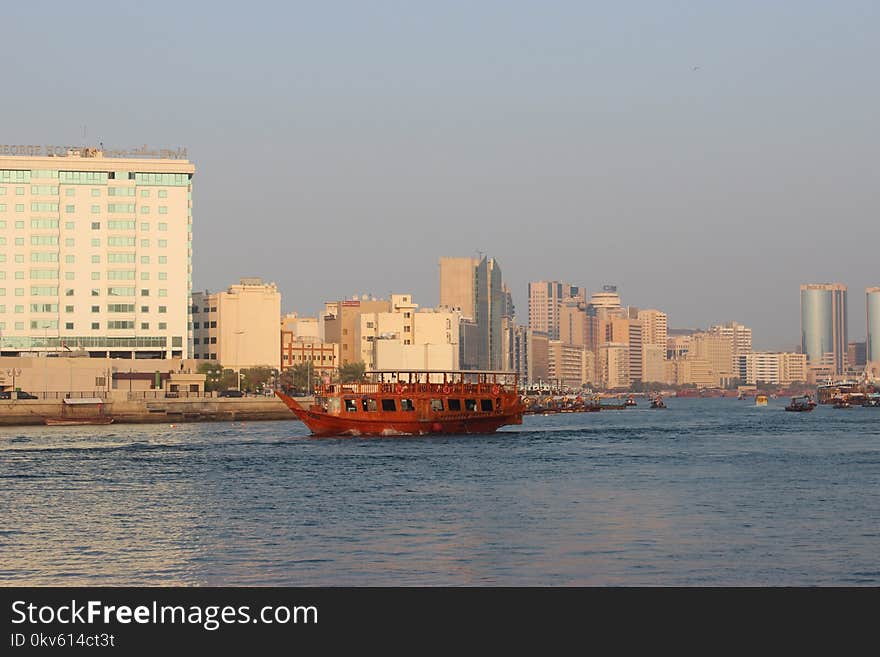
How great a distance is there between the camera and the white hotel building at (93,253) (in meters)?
169

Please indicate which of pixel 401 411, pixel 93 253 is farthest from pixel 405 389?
pixel 93 253

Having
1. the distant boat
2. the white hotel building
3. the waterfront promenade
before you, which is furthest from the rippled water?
the white hotel building

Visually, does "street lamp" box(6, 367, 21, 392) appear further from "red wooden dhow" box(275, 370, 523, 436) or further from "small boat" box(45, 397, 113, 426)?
"red wooden dhow" box(275, 370, 523, 436)

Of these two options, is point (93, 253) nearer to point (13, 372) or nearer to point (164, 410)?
point (13, 372)

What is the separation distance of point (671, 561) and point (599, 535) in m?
5.83

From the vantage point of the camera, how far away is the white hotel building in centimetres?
16900

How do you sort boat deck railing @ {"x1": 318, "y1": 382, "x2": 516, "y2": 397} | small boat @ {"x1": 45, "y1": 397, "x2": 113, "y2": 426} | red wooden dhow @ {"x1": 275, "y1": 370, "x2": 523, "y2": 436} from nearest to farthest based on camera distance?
1. red wooden dhow @ {"x1": 275, "y1": 370, "x2": 523, "y2": 436}
2. boat deck railing @ {"x1": 318, "y1": 382, "x2": 516, "y2": 397}
3. small boat @ {"x1": 45, "y1": 397, "x2": 113, "y2": 426}

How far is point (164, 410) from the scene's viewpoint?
510 ft

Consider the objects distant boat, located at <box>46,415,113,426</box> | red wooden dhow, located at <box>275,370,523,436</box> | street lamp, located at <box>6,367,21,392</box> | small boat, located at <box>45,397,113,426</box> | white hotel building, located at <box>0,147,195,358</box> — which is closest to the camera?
red wooden dhow, located at <box>275,370,523,436</box>

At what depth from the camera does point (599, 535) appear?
43.6 m

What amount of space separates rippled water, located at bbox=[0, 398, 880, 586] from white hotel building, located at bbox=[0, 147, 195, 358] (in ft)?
251

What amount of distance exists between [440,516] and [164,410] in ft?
360
